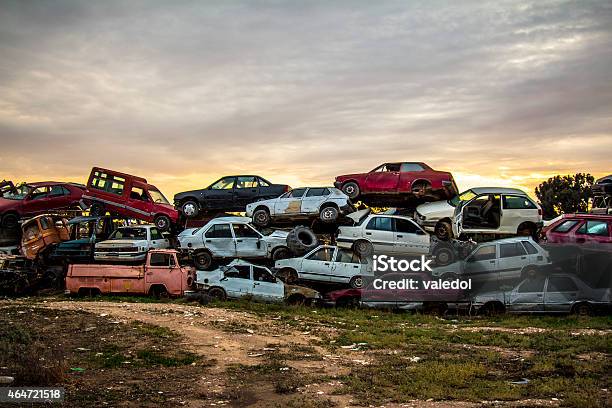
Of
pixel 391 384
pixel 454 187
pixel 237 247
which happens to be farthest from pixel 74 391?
pixel 454 187

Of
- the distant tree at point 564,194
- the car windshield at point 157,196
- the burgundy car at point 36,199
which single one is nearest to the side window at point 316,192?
the car windshield at point 157,196

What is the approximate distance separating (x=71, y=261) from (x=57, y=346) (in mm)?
9497

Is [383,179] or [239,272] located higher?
[383,179]

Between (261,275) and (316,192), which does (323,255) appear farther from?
(316,192)

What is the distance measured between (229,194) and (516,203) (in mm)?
11151

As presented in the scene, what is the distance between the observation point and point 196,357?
12312 millimetres

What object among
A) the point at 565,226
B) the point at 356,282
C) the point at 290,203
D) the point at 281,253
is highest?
the point at 290,203

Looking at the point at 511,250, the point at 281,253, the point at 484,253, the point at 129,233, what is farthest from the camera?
the point at 129,233

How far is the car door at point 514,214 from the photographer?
20109mm

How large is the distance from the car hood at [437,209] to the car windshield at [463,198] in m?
0.20

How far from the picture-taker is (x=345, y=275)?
61.5 ft

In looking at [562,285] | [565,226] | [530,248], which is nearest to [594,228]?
[565,226]

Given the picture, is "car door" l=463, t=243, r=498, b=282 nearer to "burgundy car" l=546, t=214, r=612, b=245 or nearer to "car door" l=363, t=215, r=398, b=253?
"car door" l=363, t=215, r=398, b=253

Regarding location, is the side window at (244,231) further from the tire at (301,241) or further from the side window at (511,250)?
the side window at (511,250)
